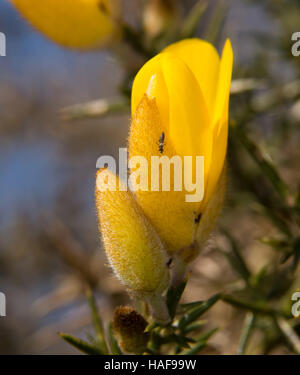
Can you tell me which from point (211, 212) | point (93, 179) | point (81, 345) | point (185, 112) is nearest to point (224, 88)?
point (185, 112)

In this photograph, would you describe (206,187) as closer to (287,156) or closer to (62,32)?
(62,32)

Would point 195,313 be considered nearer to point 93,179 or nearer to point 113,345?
point 113,345

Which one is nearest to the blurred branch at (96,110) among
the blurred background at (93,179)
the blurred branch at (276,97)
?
the blurred background at (93,179)

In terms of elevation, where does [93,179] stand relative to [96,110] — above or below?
below

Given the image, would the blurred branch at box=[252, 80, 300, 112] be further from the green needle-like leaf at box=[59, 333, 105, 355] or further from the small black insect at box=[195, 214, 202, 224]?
the green needle-like leaf at box=[59, 333, 105, 355]

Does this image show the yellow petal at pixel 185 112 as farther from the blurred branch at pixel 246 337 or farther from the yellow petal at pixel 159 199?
the blurred branch at pixel 246 337

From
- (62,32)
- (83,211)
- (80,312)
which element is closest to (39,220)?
(83,211)

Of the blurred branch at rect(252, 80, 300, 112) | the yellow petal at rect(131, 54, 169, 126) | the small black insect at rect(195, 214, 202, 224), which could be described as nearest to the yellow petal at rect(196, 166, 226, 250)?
the small black insect at rect(195, 214, 202, 224)
